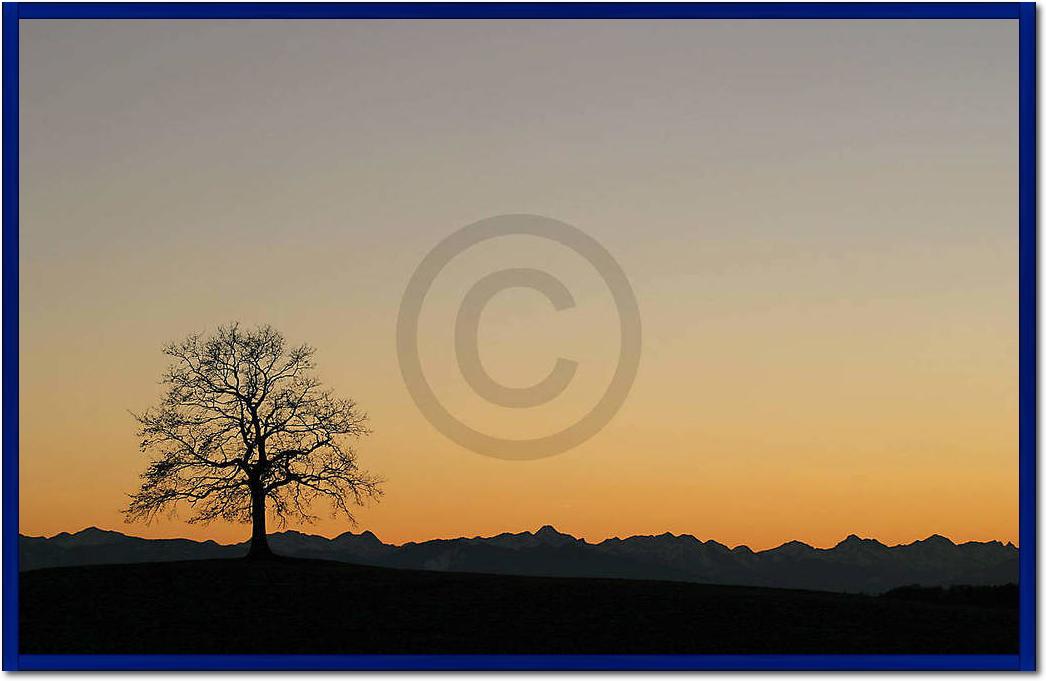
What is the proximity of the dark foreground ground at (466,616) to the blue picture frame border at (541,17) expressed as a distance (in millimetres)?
1281

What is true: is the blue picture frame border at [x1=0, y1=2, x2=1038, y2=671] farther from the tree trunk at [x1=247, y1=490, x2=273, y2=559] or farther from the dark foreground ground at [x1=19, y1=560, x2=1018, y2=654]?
the tree trunk at [x1=247, y1=490, x2=273, y2=559]

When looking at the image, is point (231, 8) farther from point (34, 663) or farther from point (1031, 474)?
point (1031, 474)

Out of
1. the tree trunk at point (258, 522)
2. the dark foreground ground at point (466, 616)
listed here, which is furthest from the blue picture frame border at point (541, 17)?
the tree trunk at point (258, 522)

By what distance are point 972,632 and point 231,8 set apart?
24857 mm

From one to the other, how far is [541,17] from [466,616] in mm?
16294

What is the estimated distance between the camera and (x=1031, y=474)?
110 feet

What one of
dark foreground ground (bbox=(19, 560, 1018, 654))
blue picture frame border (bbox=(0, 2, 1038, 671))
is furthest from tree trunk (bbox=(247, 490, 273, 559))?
blue picture frame border (bbox=(0, 2, 1038, 671))

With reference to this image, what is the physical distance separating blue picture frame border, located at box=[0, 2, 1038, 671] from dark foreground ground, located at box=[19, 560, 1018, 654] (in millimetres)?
1281

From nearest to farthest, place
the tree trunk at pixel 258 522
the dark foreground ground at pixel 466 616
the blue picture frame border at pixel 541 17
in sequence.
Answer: the blue picture frame border at pixel 541 17 < the dark foreground ground at pixel 466 616 < the tree trunk at pixel 258 522

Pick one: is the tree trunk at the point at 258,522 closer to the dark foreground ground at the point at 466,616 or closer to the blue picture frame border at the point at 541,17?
the dark foreground ground at the point at 466,616

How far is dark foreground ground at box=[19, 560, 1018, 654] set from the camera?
36.3 meters

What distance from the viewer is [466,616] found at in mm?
39125

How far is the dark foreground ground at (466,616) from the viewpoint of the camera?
3634 centimetres

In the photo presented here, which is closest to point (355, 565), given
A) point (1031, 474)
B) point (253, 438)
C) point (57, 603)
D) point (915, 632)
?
point (253, 438)
